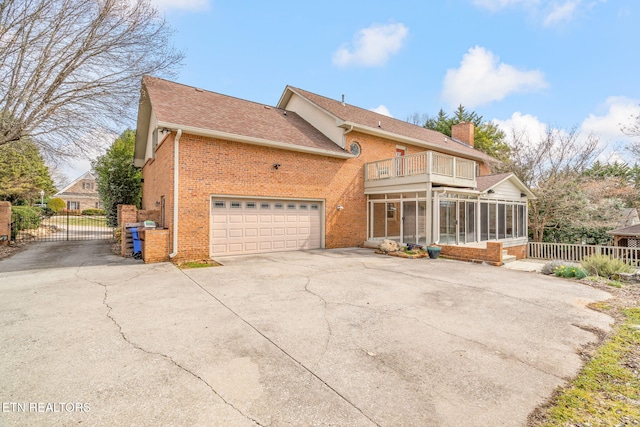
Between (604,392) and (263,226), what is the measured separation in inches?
405

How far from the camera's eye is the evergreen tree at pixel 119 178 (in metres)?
21.0

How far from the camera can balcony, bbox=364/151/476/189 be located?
12.5 m

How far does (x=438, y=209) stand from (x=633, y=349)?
8.78 metres

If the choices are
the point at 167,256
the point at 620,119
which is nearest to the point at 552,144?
the point at 620,119

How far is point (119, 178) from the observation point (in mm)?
21125

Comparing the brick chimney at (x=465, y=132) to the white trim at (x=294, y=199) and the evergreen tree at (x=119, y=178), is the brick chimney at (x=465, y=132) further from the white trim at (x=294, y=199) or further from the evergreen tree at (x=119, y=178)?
the evergreen tree at (x=119, y=178)

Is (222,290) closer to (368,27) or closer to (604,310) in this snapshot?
(604,310)

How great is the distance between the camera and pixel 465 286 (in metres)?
7.33

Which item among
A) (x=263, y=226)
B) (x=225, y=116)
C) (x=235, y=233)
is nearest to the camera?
(x=235, y=233)

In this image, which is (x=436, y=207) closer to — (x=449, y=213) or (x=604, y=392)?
(x=449, y=213)

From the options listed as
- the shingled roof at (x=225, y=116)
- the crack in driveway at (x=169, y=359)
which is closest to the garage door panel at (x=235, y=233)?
the shingled roof at (x=225, y=116)

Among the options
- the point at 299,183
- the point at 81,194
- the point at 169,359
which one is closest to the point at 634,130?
the point at 299,183

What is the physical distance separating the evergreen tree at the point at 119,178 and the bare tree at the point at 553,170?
26.1 metres

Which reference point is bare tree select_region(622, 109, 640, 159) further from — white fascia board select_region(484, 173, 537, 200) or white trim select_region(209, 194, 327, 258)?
white trim select_region(209, 194, 327, 258)
